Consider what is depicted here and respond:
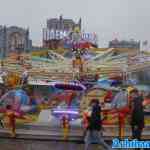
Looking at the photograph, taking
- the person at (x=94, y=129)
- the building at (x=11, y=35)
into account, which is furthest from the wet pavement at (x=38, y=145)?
the building at (x=11, y=35)

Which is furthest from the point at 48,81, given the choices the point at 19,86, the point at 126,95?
the point at 126,95

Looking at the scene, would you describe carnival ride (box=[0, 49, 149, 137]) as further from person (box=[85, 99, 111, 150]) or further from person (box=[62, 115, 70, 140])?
person (box=[85, 99, 111, 150])

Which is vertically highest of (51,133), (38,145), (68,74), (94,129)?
(68,74)

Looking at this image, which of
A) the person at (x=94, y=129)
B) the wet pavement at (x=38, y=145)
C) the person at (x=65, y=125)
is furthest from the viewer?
the person at (x=65, y=125)

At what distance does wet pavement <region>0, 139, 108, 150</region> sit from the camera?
14516 millimetres

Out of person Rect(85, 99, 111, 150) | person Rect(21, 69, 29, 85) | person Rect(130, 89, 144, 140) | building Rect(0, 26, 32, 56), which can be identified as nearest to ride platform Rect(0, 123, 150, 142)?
person Rect(130, 89, 144, 140)

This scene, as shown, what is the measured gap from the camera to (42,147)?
14656 millimetres

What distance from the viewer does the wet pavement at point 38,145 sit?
47.6ft

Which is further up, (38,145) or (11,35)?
(11,35)

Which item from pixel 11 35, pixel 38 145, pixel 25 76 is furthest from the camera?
pixel 11 35

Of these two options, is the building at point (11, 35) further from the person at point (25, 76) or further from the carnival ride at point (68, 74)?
the person at point (25, 76)

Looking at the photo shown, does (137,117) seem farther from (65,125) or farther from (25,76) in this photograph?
(25,76)

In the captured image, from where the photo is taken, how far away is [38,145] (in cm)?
1502

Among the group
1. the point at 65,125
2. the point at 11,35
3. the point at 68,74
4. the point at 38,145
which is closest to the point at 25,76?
the point at 68,74
